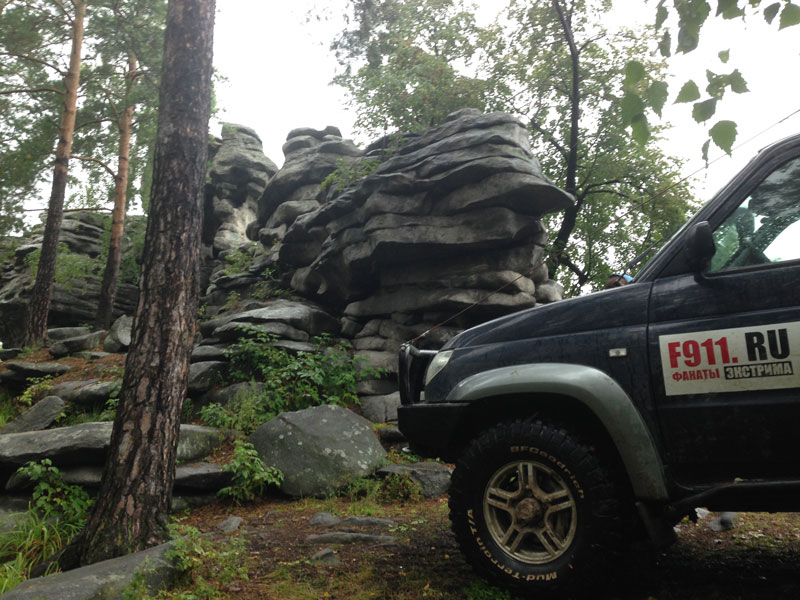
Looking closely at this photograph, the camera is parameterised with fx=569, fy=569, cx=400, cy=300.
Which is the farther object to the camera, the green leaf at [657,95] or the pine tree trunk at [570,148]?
the pine tree trunk at [570,148]

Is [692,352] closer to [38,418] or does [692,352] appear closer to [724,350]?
[724,350]

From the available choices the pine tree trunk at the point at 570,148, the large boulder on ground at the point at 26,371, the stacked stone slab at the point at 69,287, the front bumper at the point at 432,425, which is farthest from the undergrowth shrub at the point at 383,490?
the stacked stone slab at the point at 69,287

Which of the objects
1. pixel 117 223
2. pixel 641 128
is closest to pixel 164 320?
pixel 641 128

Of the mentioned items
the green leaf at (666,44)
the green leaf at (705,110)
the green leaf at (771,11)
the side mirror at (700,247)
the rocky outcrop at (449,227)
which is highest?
the rocky outcrop at (449,227)

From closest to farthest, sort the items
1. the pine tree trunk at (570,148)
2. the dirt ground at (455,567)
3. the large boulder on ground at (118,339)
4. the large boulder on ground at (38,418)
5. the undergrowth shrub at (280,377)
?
the dirt ground at (455,567) < the large boulder on ground at (38,418) < the undergrowth shrub at (280,377) < the large boulder on ground at (118,339) < the pine tree trunk at (570,148)

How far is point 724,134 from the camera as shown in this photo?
283 cm

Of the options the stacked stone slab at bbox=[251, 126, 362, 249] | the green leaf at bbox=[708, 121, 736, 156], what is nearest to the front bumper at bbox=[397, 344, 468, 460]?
the green leaf at bbox=[708, 121, 736, 156]

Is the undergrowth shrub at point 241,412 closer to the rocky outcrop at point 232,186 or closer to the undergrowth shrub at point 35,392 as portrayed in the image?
the undergrowth shrub at point 35,392

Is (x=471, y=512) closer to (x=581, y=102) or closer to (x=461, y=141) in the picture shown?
(x=461, y=141)

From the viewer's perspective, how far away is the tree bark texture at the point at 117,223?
16.8 m

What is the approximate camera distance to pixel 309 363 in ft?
33.7

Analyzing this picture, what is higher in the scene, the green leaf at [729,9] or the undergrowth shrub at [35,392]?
the green leaf at [729,9]

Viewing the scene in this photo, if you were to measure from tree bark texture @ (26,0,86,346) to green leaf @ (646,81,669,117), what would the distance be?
15497mm

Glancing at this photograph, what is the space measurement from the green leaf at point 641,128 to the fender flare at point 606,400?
1.36 metres
